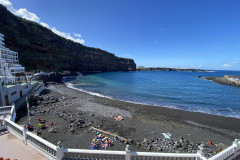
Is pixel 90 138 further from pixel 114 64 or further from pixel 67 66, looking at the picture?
pixel 114 64

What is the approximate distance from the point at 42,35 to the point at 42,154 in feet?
265

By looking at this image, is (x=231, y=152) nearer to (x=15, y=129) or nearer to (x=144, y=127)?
(x=144, y=127)

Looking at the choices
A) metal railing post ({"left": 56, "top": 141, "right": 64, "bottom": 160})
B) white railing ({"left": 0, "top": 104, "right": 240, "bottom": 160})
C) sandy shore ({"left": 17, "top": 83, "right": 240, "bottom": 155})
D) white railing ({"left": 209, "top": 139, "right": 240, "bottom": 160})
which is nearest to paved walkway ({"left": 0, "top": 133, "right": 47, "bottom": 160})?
white railing ({"left": 0, "top": 104, "right": 240, "bottom": 160})

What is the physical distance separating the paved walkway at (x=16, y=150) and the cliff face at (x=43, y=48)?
183ft

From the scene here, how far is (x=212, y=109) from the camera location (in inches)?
750

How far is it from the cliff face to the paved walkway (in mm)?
55693

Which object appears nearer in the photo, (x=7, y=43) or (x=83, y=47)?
(x=7, y=43)

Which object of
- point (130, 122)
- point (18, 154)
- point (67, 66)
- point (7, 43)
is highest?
point (7, 43)

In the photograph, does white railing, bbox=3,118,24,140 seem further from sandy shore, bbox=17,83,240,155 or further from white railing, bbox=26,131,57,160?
sandy shore, bbox=17,83,240,155

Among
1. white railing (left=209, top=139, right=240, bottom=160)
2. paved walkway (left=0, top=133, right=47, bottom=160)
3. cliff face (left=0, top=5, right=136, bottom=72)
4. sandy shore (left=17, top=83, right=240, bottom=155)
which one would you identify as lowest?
sandy shore (left=17, top=83, right=240, bottom=155)

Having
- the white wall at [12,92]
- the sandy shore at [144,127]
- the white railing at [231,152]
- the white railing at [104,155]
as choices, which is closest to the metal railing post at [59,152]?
the white railing at [104,155]

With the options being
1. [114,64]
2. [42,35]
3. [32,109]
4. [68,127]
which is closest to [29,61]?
[42,35]

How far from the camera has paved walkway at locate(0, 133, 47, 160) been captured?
5.57 meters

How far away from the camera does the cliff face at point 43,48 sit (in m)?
48.6
